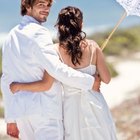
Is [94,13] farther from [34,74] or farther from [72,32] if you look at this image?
[34,74]

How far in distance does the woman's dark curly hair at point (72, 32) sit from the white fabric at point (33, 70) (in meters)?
0.15

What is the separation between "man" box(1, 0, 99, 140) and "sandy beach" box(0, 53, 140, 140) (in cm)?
382

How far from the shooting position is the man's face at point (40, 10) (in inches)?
163

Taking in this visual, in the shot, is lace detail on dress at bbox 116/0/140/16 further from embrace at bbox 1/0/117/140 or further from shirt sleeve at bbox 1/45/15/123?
shirt sleeve at bbox 1/45/15/123

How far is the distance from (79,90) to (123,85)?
10.1 m

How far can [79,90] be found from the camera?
13.9ft

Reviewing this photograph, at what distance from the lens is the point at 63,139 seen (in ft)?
13.8

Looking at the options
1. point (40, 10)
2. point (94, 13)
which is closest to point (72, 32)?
point (40, 10)

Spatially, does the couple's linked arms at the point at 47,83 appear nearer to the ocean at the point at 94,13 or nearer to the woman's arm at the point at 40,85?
the woman's arm at the point at 40,85

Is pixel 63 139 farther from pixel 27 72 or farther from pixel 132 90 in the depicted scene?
pixel 132 90

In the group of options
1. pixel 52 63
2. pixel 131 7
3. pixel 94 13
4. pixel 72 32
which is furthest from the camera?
pixel 94 13

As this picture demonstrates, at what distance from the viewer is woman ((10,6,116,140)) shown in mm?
4223

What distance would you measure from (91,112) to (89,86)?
0.19 meters

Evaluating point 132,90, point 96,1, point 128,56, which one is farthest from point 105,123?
point 96,1
